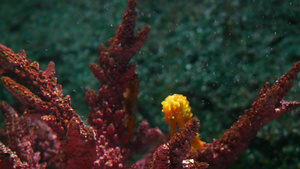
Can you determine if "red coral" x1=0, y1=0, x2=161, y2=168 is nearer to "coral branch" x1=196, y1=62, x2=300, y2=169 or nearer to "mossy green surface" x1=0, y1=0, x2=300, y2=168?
"coral branch" x1=196, y1=62, x2=300, y2=169

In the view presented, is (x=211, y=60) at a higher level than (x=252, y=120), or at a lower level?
higher

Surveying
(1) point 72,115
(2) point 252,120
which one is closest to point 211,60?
(2) point 252,120

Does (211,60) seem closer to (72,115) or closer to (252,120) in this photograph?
(252,120)

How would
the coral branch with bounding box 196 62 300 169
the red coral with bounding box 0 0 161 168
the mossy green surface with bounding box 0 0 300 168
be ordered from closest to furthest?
the red coral with bounding box 0 0 161 168 < the coral branch with bounding box 196 62 300 169 < the mossy green surface with bounding box 0 0 300 168

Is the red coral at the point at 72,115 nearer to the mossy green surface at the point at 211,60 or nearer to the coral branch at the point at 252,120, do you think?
the coral branch at the point at 252,120

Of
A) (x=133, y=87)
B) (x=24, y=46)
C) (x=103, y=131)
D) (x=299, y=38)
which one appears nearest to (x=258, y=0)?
(x=299, y=38)

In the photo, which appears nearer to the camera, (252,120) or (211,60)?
(252,120)

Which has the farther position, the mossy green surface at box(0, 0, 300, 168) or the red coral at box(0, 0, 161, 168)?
the mossy green surface at box(0, 0, 300, 168)

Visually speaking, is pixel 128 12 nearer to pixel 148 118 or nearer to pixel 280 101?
pixel 280 101

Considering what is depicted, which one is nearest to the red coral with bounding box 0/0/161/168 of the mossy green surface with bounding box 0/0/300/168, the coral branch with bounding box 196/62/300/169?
the coral branch with bounding box 196/62/300/169
